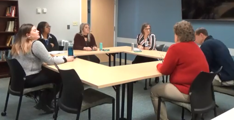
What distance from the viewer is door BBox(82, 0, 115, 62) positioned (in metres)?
6.41

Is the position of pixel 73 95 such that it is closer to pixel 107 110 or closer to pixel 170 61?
pixel 170 61

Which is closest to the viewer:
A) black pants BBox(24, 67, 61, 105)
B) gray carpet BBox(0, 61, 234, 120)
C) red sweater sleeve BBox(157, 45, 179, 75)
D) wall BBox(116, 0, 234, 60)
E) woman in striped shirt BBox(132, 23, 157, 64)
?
red sweater sleeve BBox(157, 45, 179, 75)

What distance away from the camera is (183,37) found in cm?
246

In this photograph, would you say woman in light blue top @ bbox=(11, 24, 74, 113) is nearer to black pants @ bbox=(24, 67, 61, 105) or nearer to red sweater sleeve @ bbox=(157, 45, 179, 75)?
black pants @ bbox=(24, 67, 61, 105)

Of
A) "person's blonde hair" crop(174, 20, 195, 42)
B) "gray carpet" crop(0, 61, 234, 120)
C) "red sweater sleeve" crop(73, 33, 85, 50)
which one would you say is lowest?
"gray carpet" crop(0, 61, 234, 120)

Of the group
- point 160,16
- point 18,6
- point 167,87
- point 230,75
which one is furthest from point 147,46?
point 18,6

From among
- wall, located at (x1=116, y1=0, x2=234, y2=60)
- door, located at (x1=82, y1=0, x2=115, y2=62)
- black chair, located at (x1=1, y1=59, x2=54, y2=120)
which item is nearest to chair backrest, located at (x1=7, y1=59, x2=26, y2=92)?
black chair, located at (x1=1, y1=59, x2=54, y2=120)

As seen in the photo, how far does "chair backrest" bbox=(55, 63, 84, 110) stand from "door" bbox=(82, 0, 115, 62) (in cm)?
426

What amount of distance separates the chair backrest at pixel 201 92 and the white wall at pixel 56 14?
4.26 meters

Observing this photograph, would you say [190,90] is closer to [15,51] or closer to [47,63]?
[47,63]

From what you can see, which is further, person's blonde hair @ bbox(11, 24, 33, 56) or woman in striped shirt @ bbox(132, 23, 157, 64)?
woman in striped shirt @ bbox(132, 23, 157, 64)

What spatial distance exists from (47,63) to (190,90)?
1.66 meters

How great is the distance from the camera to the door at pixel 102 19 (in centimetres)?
641

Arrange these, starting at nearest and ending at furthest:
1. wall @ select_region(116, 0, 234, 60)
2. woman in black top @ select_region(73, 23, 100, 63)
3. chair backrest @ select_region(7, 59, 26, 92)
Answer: chair backrest @ select_region(7, 59, 26, 92), woman in black top @ select_region(73, 23, 100, 63), wall @ select_region(116, 0, 234, 60)
